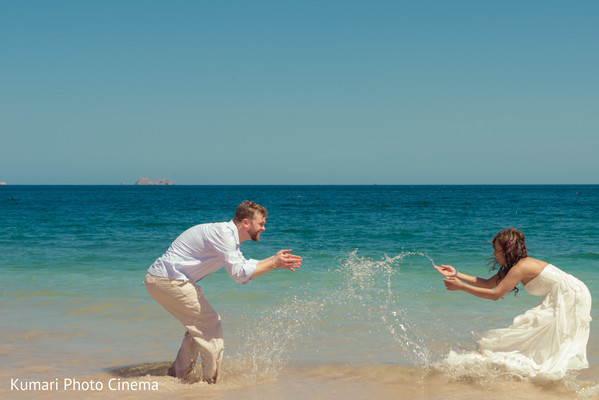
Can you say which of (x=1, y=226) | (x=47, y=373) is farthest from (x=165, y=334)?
(x=1, y=226)

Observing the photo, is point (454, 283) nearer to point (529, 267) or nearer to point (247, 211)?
point (529, 267)

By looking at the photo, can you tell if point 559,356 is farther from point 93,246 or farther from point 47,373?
point 93,246

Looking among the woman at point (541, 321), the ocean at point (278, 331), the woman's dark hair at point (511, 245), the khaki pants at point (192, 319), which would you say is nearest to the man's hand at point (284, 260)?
the khaki pants at point (192, 319)

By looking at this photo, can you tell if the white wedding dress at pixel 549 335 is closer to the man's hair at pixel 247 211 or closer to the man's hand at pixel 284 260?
the man's hand at pixel 284 260

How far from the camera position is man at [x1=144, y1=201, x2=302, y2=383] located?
16.7 feet

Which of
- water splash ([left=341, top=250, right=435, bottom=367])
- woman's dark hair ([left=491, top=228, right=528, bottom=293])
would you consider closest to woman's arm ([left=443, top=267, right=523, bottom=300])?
woman's dark hair ([left=491, top=228, right=528, bottom=293])

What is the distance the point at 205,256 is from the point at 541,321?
126 inches

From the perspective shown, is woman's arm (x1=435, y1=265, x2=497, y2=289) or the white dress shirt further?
woman's arm (x1=435, y1=265, x2=497, y2=289)

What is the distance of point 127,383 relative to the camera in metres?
5.50

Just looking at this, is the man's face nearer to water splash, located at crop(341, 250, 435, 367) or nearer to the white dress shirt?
the white dress shirt

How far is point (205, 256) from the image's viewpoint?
532 cm

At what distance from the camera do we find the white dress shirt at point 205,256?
16.6 ft

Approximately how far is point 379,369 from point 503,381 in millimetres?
1345

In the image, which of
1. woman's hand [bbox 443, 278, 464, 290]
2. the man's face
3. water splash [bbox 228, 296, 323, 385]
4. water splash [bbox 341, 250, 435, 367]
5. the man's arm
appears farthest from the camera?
water splash [bbox 341, 250, 435, 367]
